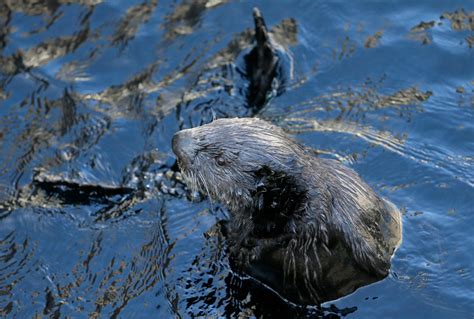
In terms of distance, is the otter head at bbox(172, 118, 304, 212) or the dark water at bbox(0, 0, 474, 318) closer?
the otter head at bbox(172, 118, 304, 212)

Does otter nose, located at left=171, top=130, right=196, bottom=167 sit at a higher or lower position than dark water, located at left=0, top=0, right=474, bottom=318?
higher

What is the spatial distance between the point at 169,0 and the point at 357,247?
403 centimetres

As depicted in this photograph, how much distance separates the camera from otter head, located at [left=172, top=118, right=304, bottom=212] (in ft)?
17.1

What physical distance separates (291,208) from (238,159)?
0.47 metres

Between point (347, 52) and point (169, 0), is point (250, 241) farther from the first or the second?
point (169, 0)

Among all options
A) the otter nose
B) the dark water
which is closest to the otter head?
the otter nose

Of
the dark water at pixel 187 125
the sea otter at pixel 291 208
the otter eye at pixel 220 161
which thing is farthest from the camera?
the dark water at pixel 187 125

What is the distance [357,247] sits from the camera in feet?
17.2

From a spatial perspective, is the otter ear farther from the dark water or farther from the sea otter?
the dark water

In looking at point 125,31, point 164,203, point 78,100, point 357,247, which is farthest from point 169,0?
point 357,247

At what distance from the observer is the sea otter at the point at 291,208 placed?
5199mm

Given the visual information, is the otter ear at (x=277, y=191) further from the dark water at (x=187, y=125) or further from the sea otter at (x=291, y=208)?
the dark water at (x=187, y=125)

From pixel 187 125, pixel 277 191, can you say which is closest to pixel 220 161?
pixel 277 191

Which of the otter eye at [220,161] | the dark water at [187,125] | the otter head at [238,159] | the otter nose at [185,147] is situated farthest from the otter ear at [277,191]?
the dark water at [187,125]
